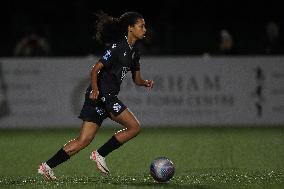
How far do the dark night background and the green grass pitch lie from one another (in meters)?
6.39

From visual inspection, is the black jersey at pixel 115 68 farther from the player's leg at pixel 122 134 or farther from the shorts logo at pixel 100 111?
the player's leg at pixel 122 134

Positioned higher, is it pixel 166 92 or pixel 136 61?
pixel 136 61

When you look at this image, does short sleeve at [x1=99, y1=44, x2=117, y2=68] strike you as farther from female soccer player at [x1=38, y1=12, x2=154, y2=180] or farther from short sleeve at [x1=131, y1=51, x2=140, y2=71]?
short sleeve at [x1=131, y1=51, x2=140, y2=71]

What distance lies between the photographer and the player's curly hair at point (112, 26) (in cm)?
1011

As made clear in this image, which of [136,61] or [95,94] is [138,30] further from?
[95,94]

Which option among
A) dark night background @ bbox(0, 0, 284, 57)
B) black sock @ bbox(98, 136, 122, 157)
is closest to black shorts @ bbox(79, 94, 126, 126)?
black sock @ bbox(98, 136, 122, 157)

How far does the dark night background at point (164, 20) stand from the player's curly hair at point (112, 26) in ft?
44.5

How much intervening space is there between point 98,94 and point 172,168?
126 centimetres

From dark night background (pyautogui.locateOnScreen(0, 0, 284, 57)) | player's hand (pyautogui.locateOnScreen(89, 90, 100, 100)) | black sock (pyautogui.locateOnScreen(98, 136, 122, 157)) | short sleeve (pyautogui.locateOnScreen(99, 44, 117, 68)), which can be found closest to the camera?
player's hand (pyautogui.locateOnScreen(89, 90, 100, 100))

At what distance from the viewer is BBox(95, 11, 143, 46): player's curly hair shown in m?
10.1

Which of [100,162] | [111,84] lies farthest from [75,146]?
[111,84]

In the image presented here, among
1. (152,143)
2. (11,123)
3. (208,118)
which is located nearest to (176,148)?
(152,143)

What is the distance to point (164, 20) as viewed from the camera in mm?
25484

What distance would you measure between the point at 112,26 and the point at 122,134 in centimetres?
135
